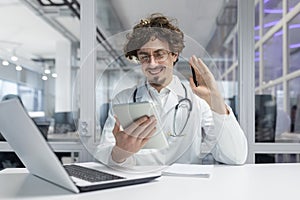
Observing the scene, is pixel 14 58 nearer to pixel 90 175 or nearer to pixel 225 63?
pixel 225 63

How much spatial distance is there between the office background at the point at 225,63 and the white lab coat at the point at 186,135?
1.61 ft

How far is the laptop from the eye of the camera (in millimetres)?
729

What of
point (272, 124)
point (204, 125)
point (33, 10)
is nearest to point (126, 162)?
point (204, 125)

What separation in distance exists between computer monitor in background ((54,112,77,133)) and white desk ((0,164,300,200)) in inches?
40.3

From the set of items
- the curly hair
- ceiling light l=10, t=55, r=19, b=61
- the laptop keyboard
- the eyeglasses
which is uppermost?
ceiling light l=10, t=55, r=19, b=61

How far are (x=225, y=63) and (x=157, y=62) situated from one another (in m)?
1.00

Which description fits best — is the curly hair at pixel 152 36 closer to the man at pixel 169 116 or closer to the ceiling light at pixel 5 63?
the man at pixel 169 116

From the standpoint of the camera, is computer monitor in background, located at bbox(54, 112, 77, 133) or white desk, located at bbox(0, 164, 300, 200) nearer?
white desk, located at bbox(0, 164, 300, 200)

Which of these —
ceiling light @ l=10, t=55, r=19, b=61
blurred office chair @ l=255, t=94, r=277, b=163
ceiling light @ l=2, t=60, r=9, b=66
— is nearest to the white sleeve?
blurred office chair @ l=255, t=94, r=277, b=163

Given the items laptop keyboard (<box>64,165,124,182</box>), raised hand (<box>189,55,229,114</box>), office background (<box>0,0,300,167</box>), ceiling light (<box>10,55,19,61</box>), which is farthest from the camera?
ceiling light (<box>10,55,19,61</box>)

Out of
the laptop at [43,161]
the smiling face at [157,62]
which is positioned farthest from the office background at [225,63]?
the laptop at [43,161]

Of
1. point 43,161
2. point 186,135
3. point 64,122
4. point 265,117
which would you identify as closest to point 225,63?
point 265,117

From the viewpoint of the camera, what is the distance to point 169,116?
1.16 m

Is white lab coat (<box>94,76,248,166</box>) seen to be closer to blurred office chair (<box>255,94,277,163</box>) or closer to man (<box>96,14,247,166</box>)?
man (<box>96,14,247,166</box>)
